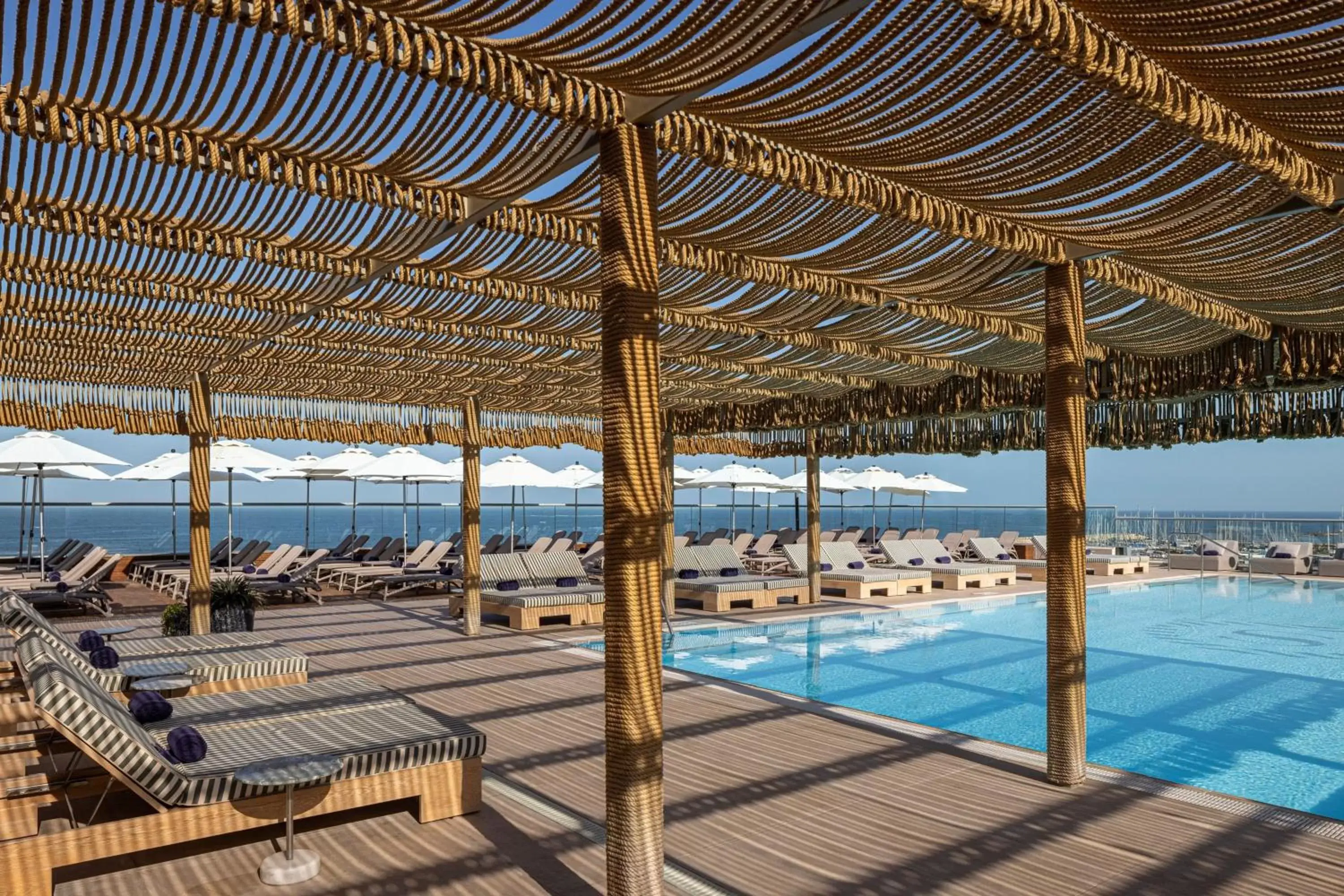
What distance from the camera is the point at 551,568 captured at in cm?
1575

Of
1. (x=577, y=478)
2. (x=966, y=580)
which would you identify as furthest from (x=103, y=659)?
(x=966, y=580)

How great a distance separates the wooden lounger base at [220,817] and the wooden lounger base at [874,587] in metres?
13.1

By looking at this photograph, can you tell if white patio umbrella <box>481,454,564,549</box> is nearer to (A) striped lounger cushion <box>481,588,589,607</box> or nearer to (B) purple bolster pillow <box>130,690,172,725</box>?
(A) striped lounger cushion <box>481,588,589,607</box>

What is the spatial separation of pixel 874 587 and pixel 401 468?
9417mm

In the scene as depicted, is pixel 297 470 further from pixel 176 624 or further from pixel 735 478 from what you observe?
pixel 735 478

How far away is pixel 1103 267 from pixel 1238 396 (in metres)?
5.70

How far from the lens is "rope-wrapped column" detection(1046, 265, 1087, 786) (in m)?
6.11

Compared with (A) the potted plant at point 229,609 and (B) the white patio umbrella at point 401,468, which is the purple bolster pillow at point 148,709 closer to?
(A) the potted plant at point 229,609

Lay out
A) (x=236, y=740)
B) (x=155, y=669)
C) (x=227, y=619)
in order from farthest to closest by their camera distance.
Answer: (x=227, y=619) → (x=155, y=669) → (x=236, y=740)

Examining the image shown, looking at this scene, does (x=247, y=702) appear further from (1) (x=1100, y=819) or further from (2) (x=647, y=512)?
(1) (x=1100, y=819)

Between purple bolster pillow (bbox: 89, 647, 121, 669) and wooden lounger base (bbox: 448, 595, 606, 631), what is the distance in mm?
6080

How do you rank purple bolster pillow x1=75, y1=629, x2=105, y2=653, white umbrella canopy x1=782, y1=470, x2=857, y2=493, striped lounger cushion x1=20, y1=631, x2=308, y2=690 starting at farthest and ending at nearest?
white umbrella canopy x1=782, y1=470, x2=857, y2=493
purple bolster pillow x1=75, y1=629, x2=105, y2=653
striped lounger cushion x1=20, y1=631, x2=308, y2=690

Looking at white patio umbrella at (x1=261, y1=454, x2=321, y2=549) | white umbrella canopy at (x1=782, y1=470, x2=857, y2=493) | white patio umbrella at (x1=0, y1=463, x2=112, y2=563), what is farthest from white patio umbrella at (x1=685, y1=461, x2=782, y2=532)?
white patio umbrella at (x1=0, y1=463, x2=112, y2=563)

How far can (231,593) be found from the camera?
1135 cm
